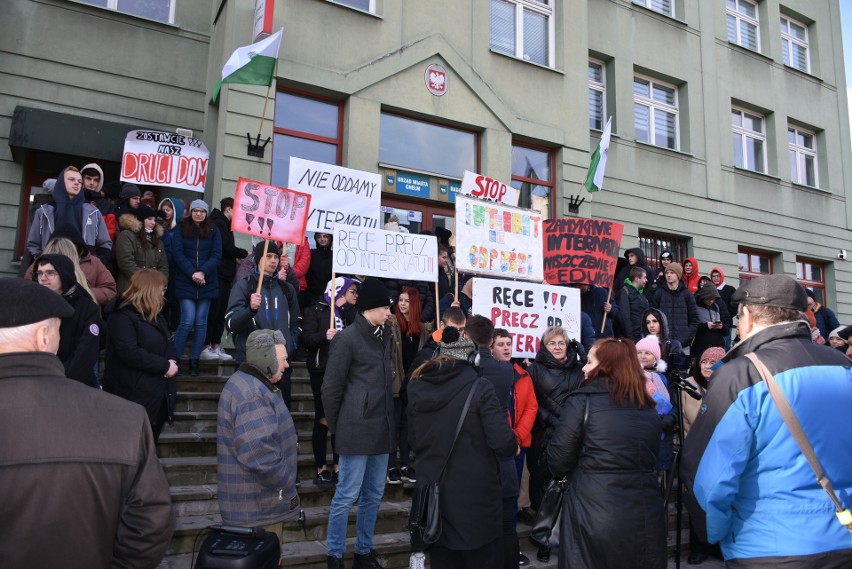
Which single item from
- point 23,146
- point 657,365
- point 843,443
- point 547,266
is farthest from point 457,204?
point 23,146

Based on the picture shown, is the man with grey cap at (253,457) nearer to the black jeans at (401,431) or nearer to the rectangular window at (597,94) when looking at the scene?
the black jeans at (401,431)

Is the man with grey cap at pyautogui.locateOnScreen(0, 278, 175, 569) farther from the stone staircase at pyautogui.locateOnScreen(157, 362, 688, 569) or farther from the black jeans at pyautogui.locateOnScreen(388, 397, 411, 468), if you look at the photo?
the black jeans at pyautogui.locateOnScreen(388, 397, 411, 468)

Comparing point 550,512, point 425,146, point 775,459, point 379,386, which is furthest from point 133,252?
point 775,459

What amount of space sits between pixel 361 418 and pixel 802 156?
58.3 ft

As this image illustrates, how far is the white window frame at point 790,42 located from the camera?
17.5 m

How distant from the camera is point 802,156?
1764cm

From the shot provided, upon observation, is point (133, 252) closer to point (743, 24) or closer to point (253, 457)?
point (253, 457)

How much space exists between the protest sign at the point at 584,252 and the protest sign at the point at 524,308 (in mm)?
1000

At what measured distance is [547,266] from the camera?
8398mm

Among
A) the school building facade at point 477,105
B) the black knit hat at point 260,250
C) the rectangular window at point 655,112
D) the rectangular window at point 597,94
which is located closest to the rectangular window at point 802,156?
the school building facade at point 477,105

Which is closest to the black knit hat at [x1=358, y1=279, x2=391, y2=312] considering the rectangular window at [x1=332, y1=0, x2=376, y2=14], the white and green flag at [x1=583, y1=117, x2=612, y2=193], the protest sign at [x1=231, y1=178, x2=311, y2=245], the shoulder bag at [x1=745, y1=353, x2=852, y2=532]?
the protest sign at [x1=231, y1=178, x2=311, y2=245]

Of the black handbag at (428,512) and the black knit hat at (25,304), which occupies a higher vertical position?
the black knit hat at (25,304)

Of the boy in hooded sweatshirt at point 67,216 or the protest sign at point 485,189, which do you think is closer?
the boy in hooded sweatshirt at point 67,216

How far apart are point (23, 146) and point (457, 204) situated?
6.24 meters
